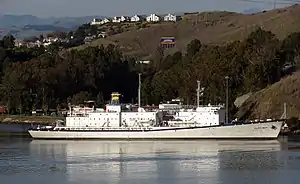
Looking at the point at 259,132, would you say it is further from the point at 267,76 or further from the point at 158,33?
the point at 158,33

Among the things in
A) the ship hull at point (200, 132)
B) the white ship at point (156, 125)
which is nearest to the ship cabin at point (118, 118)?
the white ship at point (156, 125)

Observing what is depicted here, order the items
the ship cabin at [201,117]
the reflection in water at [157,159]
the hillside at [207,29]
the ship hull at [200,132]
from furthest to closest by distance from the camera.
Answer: the hillside at [207,29] → the ship cabin at [201,117] → the ship hull at [200,132] → the reflection in water at [157,159]

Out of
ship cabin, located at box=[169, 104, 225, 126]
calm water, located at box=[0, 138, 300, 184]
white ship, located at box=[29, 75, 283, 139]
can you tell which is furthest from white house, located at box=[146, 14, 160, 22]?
calm water, located at box=[0, 138, 300, 184]

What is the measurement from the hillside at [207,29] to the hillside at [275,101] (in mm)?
41192

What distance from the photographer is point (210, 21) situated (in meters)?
148

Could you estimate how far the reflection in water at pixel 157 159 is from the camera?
116ft

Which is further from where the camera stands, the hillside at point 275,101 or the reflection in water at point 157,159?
the hillside at point 275,101

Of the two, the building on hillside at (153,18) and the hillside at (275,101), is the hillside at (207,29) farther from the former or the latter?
the hillside at (275,101)

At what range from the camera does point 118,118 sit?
179 ft

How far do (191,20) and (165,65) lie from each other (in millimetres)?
61217

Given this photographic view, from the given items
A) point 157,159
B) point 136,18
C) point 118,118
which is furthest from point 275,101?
point 136,18

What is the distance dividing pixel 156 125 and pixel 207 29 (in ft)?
278

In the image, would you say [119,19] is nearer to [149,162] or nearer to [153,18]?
[153,18]

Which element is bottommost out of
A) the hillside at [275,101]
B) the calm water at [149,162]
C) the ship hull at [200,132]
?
the calm water at [149,162]
